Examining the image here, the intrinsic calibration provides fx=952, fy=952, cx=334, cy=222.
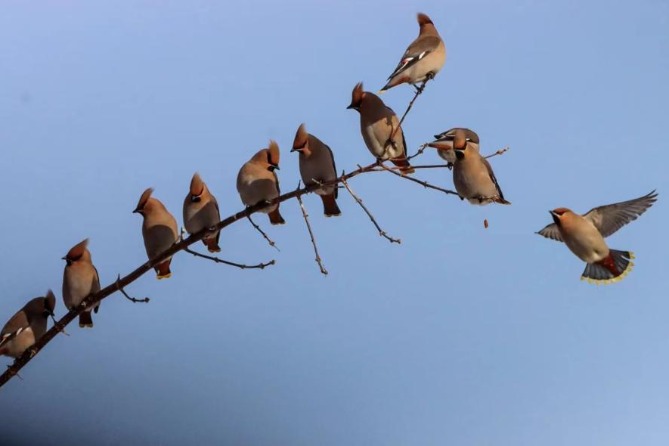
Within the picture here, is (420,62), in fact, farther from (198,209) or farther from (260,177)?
(198,209)

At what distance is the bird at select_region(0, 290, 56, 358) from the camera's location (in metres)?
4.96

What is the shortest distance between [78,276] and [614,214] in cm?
266

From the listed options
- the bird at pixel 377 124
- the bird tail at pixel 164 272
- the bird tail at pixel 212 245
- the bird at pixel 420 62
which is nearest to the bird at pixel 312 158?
the bird at pixel 377 124

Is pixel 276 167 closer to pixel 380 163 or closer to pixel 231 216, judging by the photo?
pixel 231 216

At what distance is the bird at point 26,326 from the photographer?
4961 millimetres

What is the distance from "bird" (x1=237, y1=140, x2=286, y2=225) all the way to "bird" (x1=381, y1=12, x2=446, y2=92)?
1.98ft

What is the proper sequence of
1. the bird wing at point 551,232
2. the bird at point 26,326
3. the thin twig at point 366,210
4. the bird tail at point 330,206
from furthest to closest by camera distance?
1. the bird wing at point 551,232
2. the bird at point 26,326
3. the bird tail at point 330,206
4. the thin twig at point 366,210

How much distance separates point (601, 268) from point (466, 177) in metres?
0.91

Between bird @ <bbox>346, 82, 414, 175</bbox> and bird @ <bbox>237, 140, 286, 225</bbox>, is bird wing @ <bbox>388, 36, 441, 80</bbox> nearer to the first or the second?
bird @ <bbox>346, 82, 414, 175</bbox>

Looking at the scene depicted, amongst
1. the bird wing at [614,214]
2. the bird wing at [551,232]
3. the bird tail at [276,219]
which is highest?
the bird wing at [551,232]

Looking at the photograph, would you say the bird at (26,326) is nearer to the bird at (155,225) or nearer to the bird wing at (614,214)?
the bird at (155,225)

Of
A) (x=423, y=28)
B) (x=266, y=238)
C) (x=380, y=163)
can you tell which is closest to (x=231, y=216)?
(x=266, y=238)

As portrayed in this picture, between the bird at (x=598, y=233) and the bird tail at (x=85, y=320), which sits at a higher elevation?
the bird at (x=598, y=233)

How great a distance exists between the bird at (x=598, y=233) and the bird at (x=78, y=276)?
2.23 m
